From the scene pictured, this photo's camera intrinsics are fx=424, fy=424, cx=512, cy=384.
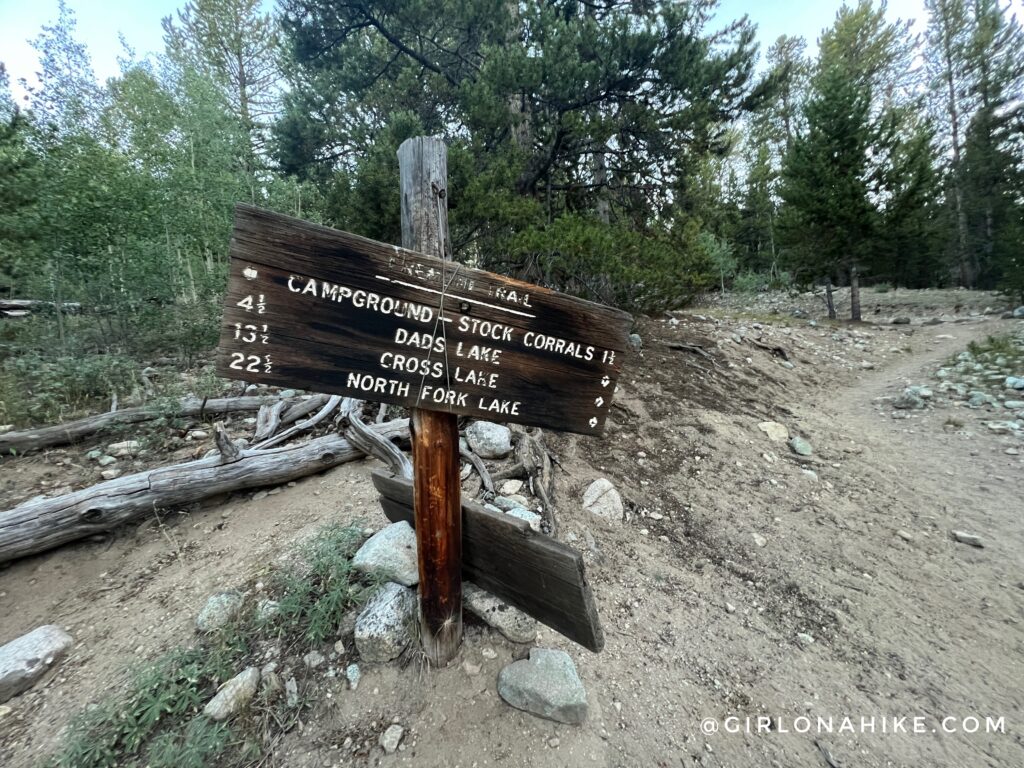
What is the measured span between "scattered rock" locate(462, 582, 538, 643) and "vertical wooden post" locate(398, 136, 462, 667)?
353 mm

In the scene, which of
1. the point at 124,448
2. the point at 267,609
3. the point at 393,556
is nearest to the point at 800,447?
the point at 393,556

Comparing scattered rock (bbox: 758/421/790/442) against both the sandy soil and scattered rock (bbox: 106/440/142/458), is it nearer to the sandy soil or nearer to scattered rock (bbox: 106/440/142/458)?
the sandy soil

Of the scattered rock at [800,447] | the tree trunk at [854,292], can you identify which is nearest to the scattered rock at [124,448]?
the scattered rock at [800,447]

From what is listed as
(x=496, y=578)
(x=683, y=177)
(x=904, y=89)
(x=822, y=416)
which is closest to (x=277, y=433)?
(x=496, y=578)

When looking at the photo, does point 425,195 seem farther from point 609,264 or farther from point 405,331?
point 609,264

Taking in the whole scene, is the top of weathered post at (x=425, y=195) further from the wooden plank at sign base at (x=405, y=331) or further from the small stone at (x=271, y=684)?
the small stone at (x=271, y=684)

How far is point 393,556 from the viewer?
2205 millimetres

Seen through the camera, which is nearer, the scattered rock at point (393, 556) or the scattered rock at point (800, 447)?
the scattered rock at point (393, 556)

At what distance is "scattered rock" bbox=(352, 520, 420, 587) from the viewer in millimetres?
2137

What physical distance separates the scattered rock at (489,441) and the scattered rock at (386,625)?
5.54 feet

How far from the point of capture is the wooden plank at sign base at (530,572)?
1.50 meters

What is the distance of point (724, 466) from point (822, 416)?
9.15ft

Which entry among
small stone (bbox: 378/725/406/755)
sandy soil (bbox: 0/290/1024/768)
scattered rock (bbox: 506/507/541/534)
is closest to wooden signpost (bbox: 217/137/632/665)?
small stone (bbox: 378/725/406/755)

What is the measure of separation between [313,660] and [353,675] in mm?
Result: 207
